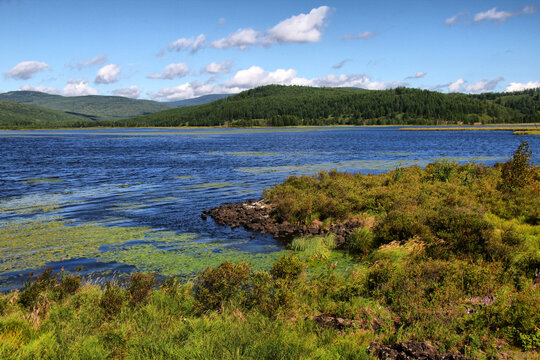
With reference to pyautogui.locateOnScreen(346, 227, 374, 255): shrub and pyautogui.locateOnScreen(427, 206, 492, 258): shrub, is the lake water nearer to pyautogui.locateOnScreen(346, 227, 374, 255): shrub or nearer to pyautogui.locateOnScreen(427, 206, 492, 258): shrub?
pyautogui.locateOnScreen(346, 227, 374, 255): shrub

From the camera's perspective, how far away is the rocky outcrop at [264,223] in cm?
1969

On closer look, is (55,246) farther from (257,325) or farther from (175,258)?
(257,325)

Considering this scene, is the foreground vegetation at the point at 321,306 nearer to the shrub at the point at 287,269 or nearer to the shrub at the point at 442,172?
the shrub at the point at 287,269

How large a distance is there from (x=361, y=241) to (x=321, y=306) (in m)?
7.33

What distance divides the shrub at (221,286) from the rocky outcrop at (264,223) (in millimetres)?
8186

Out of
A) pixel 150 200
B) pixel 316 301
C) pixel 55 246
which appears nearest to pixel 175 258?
pixel 55 246

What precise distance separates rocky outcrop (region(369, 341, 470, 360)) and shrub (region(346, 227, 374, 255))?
8.70m

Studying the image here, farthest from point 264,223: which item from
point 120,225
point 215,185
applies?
point 215,185

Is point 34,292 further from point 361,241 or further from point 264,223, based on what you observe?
point 264,223

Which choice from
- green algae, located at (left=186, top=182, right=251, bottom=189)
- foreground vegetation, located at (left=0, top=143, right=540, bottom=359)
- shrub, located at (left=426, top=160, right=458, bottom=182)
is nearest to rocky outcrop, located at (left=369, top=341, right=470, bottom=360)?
foreground vegetation, located at (left=0, top=143, right=540, bottom=359)

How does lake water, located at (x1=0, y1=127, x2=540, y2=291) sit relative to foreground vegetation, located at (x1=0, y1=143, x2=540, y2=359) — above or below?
below

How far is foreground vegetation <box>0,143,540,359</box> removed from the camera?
7.75m

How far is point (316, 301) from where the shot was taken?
10.6 metres

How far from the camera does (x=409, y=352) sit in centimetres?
759
